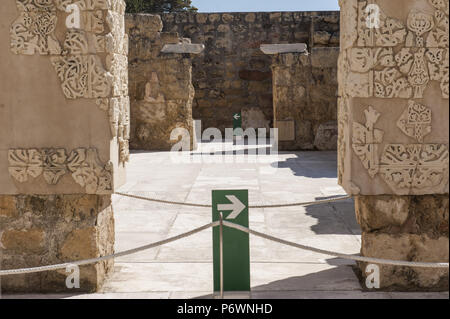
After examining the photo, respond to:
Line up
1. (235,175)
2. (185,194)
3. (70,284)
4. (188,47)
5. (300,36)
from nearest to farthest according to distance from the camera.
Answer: (70,284) < (185,194) < (235,175) < (188,47) < (300,36)

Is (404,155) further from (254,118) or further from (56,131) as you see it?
(254,118)

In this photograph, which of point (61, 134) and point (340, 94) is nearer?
point (61, 134)

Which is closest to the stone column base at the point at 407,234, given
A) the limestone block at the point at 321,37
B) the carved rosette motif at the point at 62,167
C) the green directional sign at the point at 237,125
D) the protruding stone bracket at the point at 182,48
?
the carved rosette motif at the point at 62,167

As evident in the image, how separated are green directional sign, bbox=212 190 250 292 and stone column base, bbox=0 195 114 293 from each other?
0.86 m

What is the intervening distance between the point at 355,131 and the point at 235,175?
5.12 m

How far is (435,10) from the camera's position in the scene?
378 cm

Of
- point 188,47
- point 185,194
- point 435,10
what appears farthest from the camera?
point 188,47

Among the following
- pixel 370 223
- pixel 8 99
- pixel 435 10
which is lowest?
pixel 370 223

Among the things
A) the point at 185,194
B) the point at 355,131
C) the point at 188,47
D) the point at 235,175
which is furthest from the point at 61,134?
the point at 188,47

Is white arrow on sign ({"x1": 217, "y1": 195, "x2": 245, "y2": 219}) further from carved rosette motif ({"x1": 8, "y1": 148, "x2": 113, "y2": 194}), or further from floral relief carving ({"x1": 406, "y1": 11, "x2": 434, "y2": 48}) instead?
floral relief carving ({"x1": 406, "y1": 11, "x2": 434, "y2": 48})

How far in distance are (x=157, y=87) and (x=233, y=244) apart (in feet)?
29.7

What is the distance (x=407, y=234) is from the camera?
3.97 m

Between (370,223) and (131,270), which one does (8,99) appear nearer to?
(131,270)

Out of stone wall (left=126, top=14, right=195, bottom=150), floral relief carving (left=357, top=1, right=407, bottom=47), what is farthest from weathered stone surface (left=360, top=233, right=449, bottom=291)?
stone wall (left=126, top=14, right=195, bottom=150)
